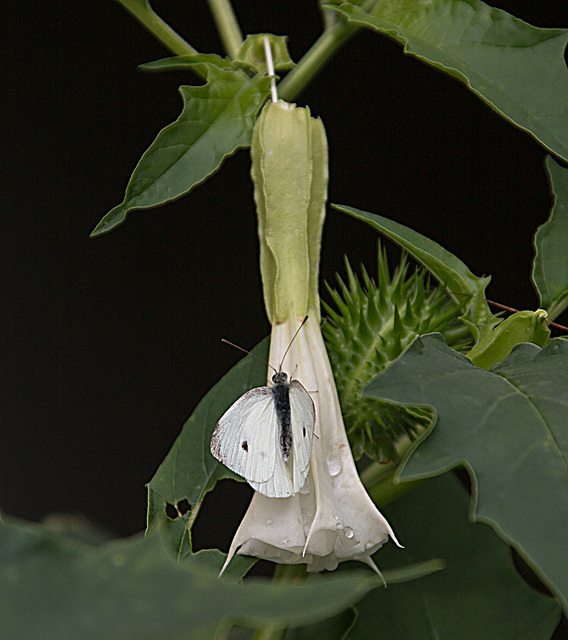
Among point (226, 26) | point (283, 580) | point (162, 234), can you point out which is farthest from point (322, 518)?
point (162, 234)

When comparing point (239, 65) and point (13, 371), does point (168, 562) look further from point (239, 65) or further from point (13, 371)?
point (13, 371)

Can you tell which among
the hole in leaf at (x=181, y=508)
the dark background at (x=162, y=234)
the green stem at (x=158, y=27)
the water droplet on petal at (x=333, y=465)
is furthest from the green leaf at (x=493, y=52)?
the dark background at (x=162, y=234)

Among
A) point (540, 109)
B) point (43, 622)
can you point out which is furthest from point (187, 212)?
point (43, 622)

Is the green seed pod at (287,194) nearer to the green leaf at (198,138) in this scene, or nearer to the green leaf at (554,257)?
the green leaf at (198,138)

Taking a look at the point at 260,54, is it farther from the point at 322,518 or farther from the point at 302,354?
the point at 322,518

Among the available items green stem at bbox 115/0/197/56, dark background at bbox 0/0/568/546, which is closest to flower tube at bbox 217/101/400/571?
green stem at bbox 115/0/197/56

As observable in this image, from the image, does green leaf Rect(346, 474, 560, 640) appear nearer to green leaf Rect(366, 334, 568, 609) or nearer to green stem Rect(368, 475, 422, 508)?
green stem Rect(368, 475, 422, 508)
